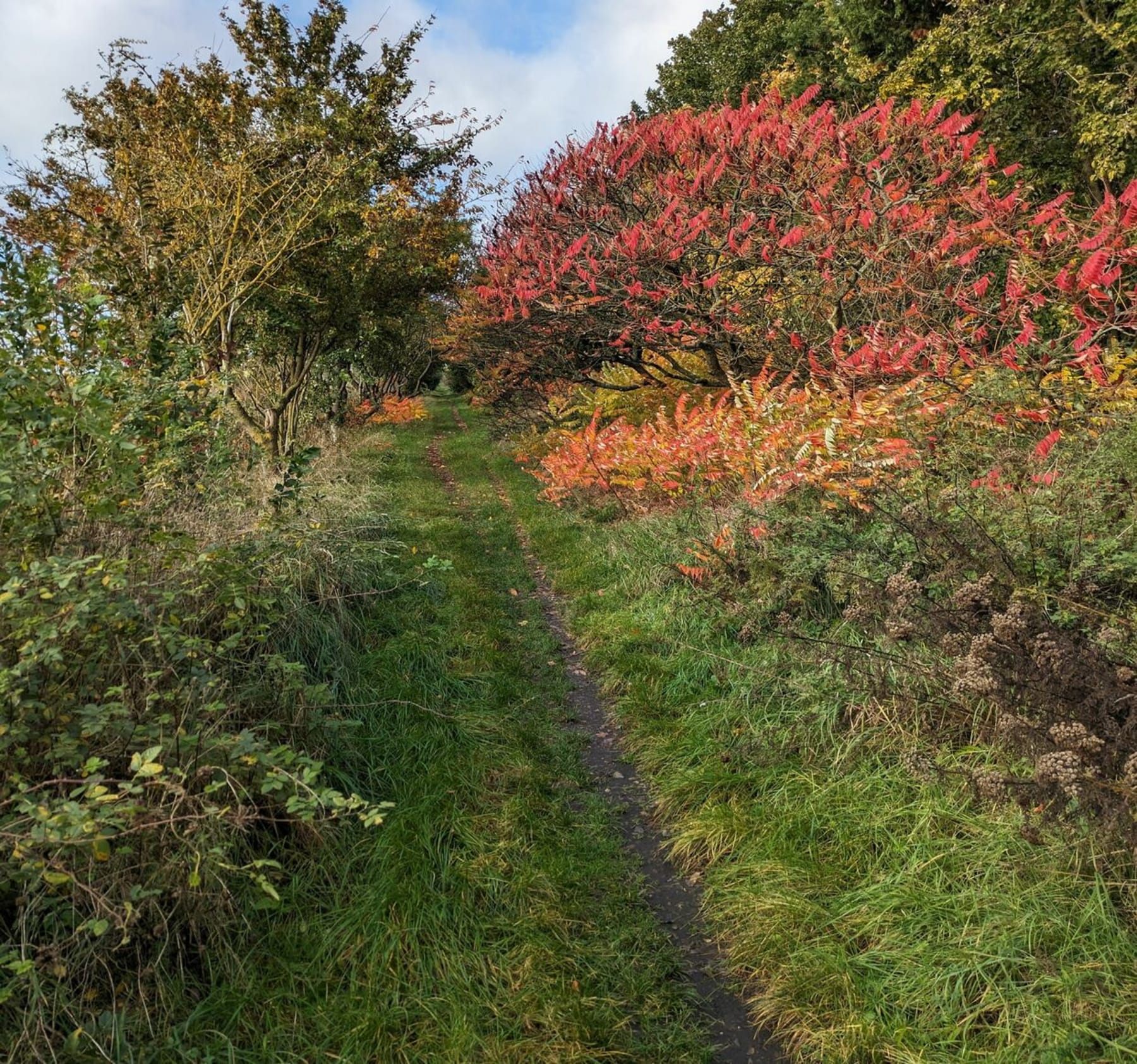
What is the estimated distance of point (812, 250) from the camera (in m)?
6.99

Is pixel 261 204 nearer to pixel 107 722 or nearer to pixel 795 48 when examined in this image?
pixel 107 722

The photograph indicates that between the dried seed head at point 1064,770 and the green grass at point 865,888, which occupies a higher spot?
the dried seed head at point 1064,770

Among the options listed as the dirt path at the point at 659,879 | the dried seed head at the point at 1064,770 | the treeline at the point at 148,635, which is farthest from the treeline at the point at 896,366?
the treeline at the point at 148,635

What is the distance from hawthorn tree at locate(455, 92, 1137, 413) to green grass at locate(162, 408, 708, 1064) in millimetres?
4114

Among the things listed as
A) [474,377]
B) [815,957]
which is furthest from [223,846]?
[474,377]

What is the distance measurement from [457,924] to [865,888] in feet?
5.70

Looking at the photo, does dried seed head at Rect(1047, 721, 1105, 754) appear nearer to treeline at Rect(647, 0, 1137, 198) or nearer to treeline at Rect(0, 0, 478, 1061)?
treeline at Rect(0, 0, 478, 1061)

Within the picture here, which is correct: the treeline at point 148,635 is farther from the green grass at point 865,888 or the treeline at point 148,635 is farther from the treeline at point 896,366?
the treeline at point 896,366

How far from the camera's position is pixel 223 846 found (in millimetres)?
2529

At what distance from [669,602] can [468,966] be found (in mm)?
3531

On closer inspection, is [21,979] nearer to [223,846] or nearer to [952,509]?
[223,846]

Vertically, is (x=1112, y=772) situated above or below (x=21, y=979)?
below

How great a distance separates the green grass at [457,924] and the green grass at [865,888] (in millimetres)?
446

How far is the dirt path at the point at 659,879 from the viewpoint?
8.46 ft
